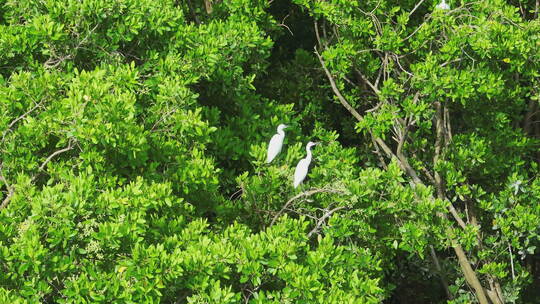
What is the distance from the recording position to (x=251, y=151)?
7.61m

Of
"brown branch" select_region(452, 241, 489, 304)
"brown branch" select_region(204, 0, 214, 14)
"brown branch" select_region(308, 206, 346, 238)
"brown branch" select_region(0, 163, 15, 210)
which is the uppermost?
"brown branch" select_region(204, 0, 214, 14)

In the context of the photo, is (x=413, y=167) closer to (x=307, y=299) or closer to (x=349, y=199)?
(x=349, y=199)

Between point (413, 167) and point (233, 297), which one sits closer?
point (233, 297)

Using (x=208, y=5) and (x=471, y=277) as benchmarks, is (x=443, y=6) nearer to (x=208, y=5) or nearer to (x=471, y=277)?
(x=208, y=5)

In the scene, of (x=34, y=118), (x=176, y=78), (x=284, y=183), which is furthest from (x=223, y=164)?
(x=34, y=118)

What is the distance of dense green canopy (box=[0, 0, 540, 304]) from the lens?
596cm

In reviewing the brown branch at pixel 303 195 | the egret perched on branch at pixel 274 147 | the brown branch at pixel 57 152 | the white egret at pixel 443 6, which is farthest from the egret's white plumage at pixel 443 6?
the brown branch at pixel 57 152

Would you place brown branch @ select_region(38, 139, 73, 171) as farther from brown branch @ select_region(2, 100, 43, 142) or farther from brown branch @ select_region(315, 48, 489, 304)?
brown branch @ select_region(315, 48, 489, 304)

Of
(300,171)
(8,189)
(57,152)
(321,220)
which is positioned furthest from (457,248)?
(8,189)

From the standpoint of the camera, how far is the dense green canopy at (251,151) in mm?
5961

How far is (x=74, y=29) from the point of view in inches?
282

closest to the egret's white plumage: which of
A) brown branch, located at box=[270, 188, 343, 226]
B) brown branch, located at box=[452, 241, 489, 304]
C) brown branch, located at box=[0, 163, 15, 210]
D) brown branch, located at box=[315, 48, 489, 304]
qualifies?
brown branch, located at box=[315, 48, 489, 304]

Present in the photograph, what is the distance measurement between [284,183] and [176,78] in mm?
1400

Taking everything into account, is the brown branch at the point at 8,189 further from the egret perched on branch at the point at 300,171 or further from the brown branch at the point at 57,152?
the egret perched on branch at the point at 300,171
